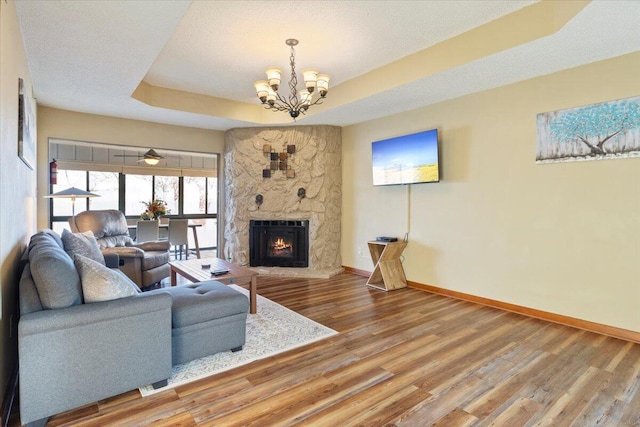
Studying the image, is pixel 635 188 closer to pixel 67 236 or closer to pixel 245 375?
pixel 245 375

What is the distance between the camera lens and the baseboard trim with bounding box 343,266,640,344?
3.01 meters

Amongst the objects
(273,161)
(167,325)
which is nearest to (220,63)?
(273,161)

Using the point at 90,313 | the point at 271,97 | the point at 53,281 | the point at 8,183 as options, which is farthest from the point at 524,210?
the point at 8,183

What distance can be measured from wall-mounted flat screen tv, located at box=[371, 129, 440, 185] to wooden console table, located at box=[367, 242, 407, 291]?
0.91 meters

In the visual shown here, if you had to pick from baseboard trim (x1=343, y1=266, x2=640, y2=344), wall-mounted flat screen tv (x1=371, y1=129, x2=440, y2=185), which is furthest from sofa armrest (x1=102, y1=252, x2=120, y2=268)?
baseboard trim (x1=343, y1=266, x2=640, y2=344)

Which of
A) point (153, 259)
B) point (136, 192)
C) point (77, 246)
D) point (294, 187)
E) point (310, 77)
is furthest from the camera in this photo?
point (136, 192)

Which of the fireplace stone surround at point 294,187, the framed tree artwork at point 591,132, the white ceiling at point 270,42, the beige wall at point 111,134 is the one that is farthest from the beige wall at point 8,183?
the framed tree artwork at point 591,132

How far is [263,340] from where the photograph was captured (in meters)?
2.90

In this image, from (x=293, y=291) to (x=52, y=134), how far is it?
3.99 metres

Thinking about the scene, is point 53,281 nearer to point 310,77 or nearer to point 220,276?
point 220,276

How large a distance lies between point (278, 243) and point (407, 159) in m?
2.72

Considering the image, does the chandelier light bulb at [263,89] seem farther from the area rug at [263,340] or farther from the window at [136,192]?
the window at [136,192]

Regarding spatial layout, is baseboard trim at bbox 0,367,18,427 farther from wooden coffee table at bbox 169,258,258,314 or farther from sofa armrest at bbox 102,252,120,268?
sofa armrest at bbox 102,252,120,268

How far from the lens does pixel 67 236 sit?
3150mm
